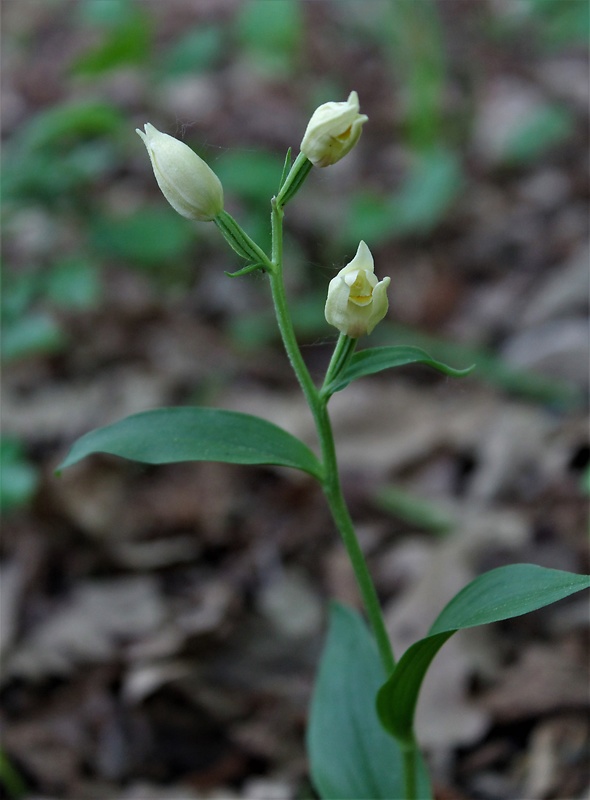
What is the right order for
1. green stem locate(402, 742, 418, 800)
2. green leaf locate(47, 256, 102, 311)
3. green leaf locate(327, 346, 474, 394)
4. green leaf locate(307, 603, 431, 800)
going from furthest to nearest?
green leaf locate(47, 256, 102, 311)
green leaf locate(307, 603, 431, 800)
green stem locate(402, 742, 418, 800)
green leaf locate(327, 346, 474, 394)

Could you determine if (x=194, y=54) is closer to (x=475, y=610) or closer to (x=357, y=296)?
(x=357, y=296)

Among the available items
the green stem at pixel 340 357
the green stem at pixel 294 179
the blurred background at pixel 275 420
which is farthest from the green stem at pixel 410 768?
the green stem at pixel 294 179

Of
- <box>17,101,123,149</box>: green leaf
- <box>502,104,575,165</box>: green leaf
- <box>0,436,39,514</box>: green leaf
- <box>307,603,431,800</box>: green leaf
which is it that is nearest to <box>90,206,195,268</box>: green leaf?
<box>17,101,123,149</box>: green leaf

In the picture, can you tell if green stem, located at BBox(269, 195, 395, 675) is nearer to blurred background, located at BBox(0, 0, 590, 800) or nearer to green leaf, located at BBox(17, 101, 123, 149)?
blurred background, located at BBox(0, 0, 590, 800)

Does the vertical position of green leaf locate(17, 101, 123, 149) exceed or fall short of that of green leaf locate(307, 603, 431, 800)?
it exceeds it

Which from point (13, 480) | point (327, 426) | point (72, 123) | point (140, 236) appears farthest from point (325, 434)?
point (140, 236)

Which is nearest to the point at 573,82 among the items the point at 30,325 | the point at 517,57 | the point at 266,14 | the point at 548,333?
the point at 517,57

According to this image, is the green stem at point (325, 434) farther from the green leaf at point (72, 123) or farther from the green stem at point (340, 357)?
the green leaf at point (72, 123)

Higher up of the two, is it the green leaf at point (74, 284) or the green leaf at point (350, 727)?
the green leaf at point (74, 284)
